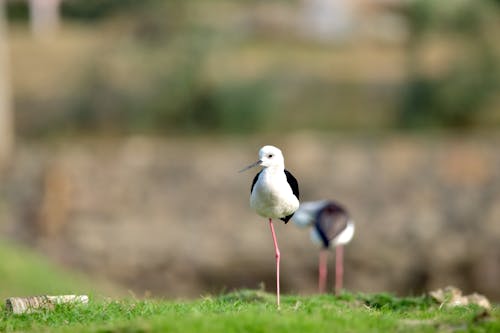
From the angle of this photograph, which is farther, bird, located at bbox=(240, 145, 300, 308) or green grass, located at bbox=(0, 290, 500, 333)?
bird, located at bbox=(240, 145, 300, 308)

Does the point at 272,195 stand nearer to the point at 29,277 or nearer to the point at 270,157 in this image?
the point at 270,157

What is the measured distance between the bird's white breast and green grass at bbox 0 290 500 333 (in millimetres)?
751

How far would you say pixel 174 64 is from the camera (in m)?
27.0

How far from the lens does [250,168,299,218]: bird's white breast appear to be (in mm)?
7512

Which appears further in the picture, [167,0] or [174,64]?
[167,0]

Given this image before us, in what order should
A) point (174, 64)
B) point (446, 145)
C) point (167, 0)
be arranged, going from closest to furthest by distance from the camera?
point (446, 145)
point (174, 64)
point (167, 0)

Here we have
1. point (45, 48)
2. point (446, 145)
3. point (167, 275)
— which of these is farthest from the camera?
point (45, 48)

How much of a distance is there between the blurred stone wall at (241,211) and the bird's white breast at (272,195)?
14971 mm

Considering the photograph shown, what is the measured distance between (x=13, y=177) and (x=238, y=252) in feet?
20.2

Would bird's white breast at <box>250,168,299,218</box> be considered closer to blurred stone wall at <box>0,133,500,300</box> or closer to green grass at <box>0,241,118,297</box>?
green grass at <box>0,241,118,297</box>

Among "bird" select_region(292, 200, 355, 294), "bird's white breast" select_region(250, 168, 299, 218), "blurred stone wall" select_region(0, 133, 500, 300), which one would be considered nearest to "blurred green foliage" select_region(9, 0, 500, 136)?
"blurred stone wall" select_region(0, 133, 500, 300)

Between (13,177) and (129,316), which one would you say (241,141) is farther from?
(129,316)

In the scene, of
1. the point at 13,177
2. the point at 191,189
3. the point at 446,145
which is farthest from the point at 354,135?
the point at 13,177

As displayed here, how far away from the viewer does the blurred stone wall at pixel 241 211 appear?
74.5 ft
